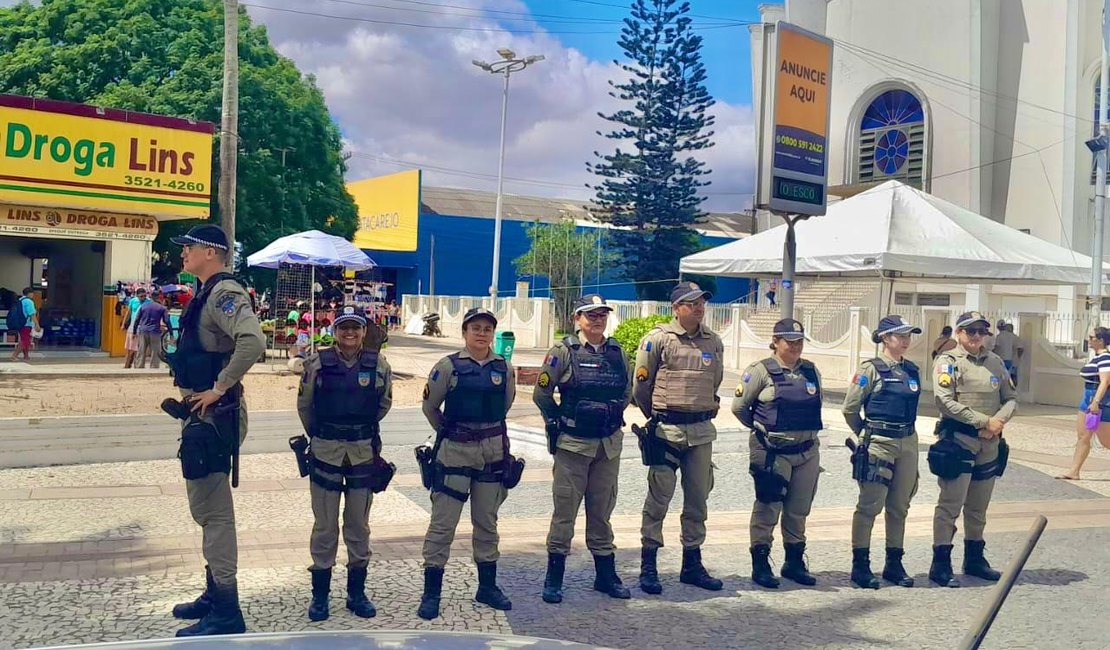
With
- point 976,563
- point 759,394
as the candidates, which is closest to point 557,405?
point 759,394

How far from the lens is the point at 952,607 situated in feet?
19.0

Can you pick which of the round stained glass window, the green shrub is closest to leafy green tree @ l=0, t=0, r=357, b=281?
the green shrub

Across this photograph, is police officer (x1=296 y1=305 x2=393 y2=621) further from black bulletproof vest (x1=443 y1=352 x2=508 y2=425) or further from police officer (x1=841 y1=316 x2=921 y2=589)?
police officer (x1=841 y1=316 x2=921 y2=589)

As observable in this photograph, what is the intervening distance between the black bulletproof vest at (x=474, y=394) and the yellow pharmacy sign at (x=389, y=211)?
41.4 meters

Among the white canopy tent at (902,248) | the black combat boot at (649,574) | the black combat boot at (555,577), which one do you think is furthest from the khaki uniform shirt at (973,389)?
the white canopy tent at (902,248)

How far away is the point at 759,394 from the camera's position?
6285 millimetres

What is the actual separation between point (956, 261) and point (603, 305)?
11.3 m

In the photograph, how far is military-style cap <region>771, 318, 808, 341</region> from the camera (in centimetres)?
627

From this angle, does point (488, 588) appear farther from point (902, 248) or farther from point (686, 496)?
point (902, 248)

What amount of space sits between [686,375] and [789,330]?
81 cm

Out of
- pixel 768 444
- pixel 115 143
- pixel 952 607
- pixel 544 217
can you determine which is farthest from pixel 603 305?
pixel 544 217

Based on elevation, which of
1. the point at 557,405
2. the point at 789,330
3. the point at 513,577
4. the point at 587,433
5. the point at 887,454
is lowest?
the point at 513,577

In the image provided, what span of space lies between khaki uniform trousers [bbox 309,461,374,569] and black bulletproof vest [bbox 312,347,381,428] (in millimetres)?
335

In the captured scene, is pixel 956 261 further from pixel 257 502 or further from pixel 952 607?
pixel 257 502
